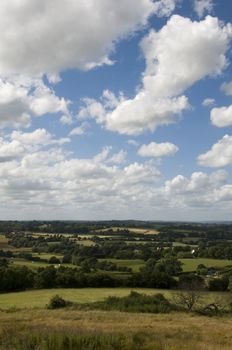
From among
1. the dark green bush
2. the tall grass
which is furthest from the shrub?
the tall grass

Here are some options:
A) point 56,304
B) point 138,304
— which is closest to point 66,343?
point 56,304

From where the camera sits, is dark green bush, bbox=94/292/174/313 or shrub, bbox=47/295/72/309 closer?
dark green bush, bbox=94/292/174/313

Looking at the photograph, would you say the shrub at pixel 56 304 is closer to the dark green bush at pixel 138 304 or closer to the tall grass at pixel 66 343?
the dark green bush at pixel 138 304

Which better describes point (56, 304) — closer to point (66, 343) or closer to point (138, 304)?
point (138, 304)

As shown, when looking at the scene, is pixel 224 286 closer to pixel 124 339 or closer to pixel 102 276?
pixel 102 276

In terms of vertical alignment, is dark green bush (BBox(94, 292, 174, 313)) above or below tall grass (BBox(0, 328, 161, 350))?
below

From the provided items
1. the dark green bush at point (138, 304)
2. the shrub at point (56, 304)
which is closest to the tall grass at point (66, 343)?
the dark green bush at point (138, 304)

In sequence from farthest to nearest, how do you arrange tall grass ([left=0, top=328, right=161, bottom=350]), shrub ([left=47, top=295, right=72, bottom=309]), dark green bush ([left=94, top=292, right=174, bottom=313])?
shrub ([left=47, top=295, right=72, bottom=309]), dark green bush ([left=94, top=292, right=174, bottom=313]), tall grass ([left=0, top=328, right=161, bottom=350])

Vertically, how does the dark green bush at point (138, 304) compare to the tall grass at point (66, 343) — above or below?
below

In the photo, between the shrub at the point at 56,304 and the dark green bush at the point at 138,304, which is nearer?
the dark green bush at the point at 138,304

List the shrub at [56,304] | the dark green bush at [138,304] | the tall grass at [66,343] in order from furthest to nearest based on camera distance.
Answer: the shrub at [56,304] → the dark green bush at [138,304] → the tall grass at [66,343]

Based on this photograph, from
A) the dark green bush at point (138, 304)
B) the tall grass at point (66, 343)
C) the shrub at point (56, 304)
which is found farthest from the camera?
the shrub at point (56, 304)

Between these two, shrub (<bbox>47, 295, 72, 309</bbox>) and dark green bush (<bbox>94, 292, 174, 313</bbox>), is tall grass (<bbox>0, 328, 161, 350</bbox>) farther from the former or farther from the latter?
shrub (<bbox>47, 295, 72, 309</bbox>)

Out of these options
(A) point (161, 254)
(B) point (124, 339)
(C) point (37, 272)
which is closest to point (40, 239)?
(A) point (161, 254)
